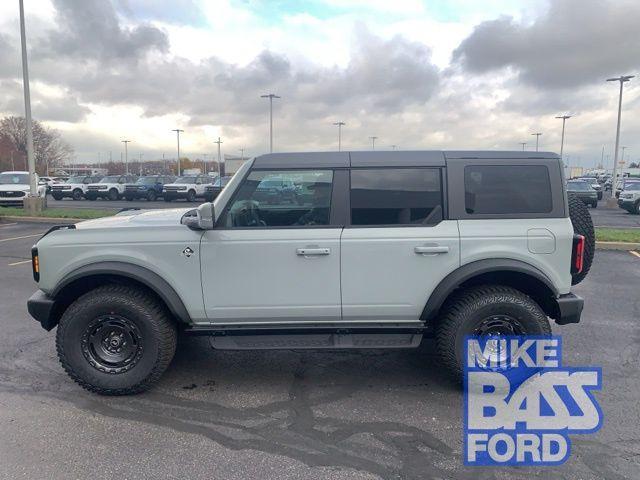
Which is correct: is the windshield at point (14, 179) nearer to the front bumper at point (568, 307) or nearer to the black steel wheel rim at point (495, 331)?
the black steel wheel rim at point (495, 331)

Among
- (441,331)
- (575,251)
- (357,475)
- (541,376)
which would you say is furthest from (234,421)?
(575,251)

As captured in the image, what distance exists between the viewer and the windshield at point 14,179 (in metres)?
21.5

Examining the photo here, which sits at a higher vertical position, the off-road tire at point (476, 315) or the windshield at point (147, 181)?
the windshield at point (147, 181)

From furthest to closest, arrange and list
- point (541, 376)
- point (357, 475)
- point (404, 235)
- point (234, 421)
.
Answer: point (541, 376)
point (404, 235)
point (234, 421)
point (357, 475)

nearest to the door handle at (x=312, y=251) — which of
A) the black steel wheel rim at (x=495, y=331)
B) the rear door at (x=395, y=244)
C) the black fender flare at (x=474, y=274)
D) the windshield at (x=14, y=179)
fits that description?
the rear door at (x=395, y=244)

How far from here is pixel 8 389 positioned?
4004 millimetres

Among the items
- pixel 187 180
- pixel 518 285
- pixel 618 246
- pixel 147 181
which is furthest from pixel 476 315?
pixel 147 181

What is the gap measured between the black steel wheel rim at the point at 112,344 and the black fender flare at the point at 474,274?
7.48 ft

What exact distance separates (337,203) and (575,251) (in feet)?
6.11

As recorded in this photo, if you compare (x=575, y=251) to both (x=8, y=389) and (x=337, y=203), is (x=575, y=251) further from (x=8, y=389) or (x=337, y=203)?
(x=8, y=389)

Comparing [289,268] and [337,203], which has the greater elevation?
[337,203]

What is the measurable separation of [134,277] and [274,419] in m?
1.48

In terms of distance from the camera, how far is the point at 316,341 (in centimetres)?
394

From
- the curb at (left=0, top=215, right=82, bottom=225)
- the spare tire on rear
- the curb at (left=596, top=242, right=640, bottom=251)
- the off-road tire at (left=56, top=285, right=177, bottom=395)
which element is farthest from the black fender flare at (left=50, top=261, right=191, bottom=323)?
the curb at (left=0, top=215, right=82, bottom=225)
